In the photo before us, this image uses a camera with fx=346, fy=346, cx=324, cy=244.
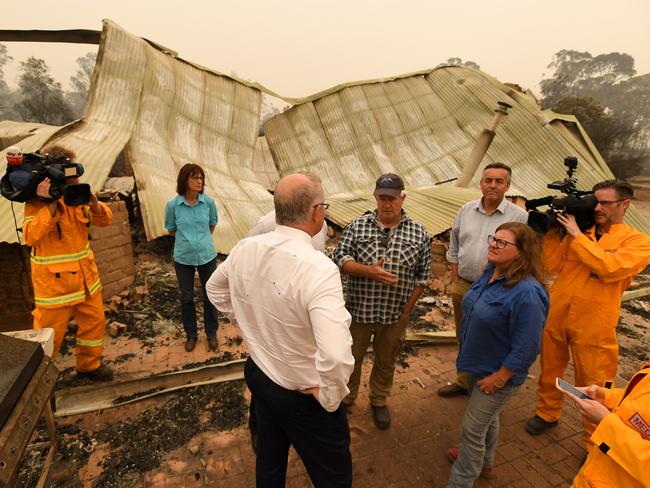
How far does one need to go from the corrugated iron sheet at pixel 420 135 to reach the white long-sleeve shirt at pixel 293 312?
956 cm

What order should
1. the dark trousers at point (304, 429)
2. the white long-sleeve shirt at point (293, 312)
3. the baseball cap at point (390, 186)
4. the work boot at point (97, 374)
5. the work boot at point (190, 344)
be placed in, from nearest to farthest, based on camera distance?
the white long-sleeve shirt at point (293, 312), the dark trousers at point (304, 429), the baseball cap at point (390, 186), the work boot at point (97, 374), the work boot at point (190, 344)

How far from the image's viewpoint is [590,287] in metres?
2.74

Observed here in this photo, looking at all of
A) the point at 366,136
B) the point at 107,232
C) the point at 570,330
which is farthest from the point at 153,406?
the point at 366,136

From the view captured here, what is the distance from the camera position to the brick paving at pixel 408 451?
2615 millimetres

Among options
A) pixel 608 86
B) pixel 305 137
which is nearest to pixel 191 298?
pixel 305 137

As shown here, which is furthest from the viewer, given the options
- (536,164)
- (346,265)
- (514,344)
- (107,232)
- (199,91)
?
(536,164)

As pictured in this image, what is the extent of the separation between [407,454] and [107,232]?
4784 millimetres

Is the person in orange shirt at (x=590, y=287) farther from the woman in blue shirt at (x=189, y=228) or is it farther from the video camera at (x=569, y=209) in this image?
the woman in blue shirt at (x=189, y=228)

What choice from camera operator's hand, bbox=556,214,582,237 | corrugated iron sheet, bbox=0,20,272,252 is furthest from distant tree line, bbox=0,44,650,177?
camera operator's hand, bbox=556,214,582,237

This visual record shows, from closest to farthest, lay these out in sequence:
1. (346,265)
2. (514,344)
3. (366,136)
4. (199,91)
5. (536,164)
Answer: (514,344) → (346,265) → (199,91) → (536,164) → (366,136)

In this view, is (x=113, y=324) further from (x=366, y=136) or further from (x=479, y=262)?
(x=366, y=136)

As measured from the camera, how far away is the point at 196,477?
2594mm

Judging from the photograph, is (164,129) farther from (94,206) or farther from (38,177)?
(38,177)

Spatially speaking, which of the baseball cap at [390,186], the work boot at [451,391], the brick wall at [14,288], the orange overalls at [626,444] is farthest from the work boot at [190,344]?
the orange overalls at [626,444]
